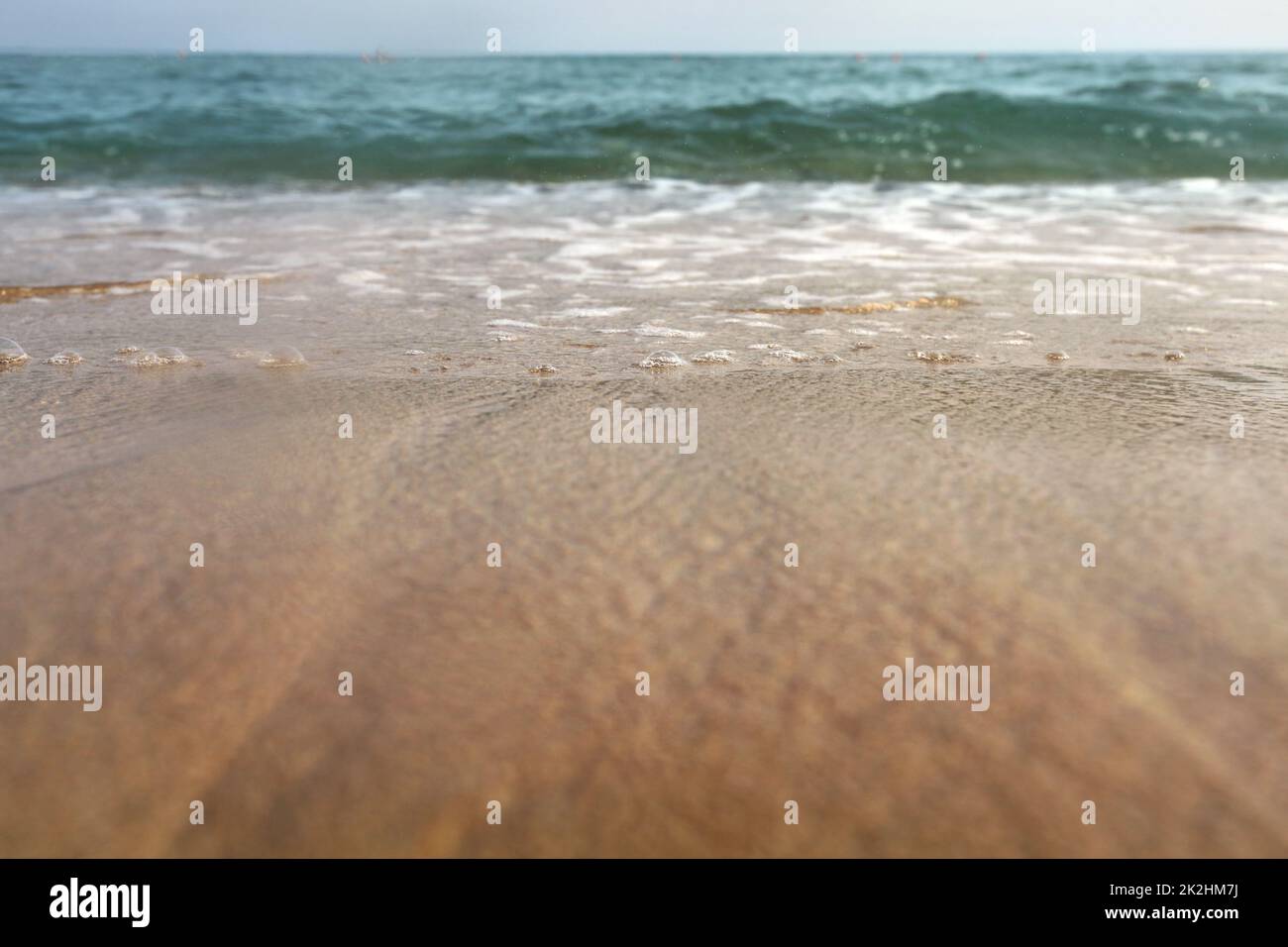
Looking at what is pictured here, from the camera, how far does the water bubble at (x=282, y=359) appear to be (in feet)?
10.6

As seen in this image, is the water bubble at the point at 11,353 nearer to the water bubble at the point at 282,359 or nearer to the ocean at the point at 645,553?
the ocean at the point at 645,553

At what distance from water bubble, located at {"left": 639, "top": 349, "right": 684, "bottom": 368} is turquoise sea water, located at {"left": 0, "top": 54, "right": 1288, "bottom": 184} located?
7.30m

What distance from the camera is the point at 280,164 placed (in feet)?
35.2

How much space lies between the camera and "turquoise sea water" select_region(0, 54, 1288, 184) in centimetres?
1054

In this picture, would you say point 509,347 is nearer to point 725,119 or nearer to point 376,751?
point 376,751

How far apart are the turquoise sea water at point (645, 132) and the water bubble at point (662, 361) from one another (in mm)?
7301

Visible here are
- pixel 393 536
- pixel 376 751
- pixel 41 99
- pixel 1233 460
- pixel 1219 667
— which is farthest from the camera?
pixel 41 99

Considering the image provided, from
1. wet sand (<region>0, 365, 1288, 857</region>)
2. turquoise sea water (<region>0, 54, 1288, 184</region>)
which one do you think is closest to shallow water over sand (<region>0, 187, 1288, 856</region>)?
wet sand (<region>0, 365, 1288, 857</region>)

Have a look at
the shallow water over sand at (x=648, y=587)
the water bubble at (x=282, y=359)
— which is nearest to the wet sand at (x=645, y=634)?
the shallow water over sand at (x=648, y=587)

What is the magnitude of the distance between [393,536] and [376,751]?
25.6 inches

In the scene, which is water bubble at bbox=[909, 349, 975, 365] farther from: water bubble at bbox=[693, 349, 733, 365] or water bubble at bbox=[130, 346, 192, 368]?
water bubble at bbox=[130, 346, 192, 368]

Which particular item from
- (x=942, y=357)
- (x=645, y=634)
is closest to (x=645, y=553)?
(x=645, y=634)

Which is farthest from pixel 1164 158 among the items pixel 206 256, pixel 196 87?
pixel 196 87

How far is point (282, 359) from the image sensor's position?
3.28 metres
